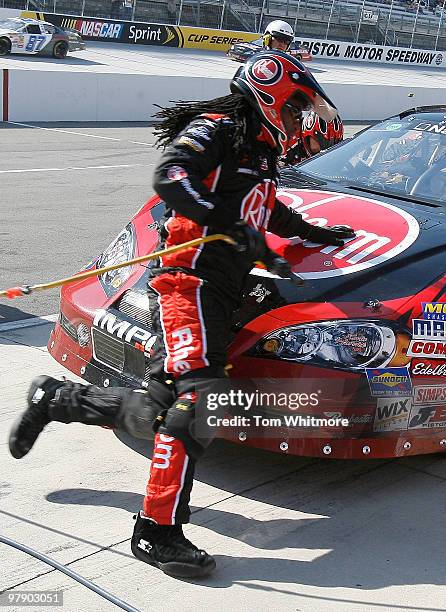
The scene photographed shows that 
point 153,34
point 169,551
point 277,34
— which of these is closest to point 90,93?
point 277,34

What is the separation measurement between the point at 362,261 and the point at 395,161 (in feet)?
4.45

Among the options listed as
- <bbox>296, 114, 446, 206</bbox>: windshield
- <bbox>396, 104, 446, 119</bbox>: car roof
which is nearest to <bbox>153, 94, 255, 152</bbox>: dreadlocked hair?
<bbox>296, 114, 446, 206</bbox>: windshield

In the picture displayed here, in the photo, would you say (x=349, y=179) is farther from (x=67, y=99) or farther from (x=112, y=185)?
(x=67, y=99)

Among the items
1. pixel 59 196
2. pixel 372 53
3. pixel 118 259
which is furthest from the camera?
pixel 372 53

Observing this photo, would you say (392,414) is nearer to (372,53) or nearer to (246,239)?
(246,239)

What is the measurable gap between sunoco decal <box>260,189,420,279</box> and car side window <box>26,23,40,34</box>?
29.2 meters

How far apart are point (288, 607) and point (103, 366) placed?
1.49m

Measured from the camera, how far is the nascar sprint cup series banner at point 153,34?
131ft

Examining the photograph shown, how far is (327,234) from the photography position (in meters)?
4.43

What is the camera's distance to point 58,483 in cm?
409

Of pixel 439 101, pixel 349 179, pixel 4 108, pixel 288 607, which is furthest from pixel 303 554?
pixel 439 101

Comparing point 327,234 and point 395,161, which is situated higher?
point 395,161

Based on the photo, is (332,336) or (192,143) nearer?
(192,143)

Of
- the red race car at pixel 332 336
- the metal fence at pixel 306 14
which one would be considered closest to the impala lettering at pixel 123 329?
the red race car at pixel 332 336
